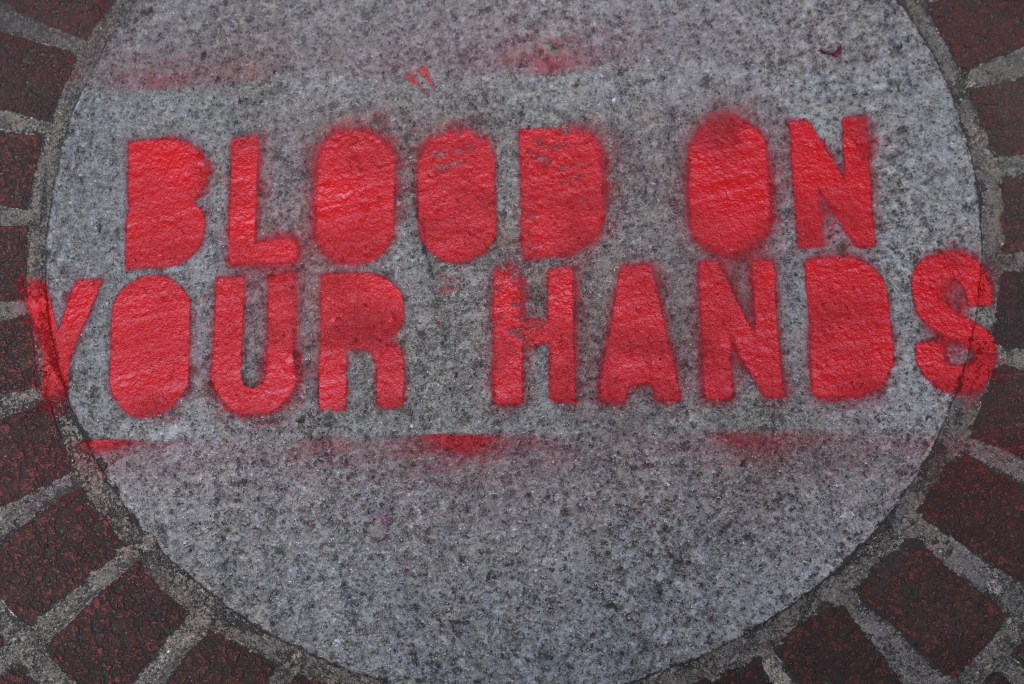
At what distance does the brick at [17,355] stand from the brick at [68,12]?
0.75 meters

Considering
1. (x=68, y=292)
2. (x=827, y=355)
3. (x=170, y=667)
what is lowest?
(x=170, y=667)

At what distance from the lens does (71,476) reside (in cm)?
167

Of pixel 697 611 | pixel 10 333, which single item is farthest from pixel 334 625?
pixel 10 333

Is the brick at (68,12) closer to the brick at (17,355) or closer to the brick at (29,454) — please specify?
the brick at (17,355)

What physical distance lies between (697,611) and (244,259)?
134 cm

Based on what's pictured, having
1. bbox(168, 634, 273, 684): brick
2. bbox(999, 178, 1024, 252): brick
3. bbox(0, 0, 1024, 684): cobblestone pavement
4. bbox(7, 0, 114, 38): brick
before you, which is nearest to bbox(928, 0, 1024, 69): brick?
bbox(0, 0, 1024, 684): cobblestone pavement

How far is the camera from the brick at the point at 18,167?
1719mm

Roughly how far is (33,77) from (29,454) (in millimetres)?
944

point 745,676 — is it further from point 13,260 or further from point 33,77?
point 33,77

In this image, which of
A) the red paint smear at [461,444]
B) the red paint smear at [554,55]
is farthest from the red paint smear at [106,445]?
the red paint smear at [554,55]

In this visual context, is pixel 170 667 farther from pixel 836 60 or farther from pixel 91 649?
pixel 836 60

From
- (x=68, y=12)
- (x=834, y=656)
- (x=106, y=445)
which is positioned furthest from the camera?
(x=68, y=12)

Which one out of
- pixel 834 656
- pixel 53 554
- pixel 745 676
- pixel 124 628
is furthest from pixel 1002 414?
pixel 53 554

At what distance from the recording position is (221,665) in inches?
63.7
